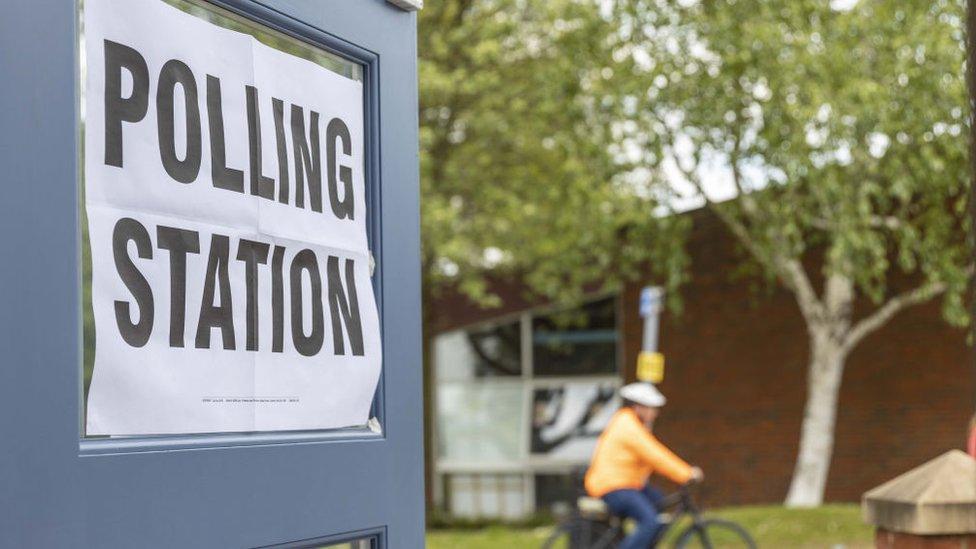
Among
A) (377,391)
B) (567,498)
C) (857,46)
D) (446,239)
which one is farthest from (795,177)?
(377,391)

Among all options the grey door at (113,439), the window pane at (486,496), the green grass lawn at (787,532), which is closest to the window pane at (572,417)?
the window pane at (486,496)

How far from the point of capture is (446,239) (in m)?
17.7

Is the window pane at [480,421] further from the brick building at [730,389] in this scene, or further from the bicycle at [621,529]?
the bicycle at [621,529]

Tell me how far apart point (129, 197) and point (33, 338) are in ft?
0.93

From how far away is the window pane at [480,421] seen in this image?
22.2 m

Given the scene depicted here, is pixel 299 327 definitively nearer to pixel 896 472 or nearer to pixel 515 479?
pixel 896 472

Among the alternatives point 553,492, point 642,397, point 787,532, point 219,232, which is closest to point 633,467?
point 642,397

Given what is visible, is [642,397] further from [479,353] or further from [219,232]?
[479,353]

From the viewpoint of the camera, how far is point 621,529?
435 inches

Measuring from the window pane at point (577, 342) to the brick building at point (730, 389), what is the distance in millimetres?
27

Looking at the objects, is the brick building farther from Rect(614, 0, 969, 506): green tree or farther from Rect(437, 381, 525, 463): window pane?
Rect(614, 0, 969, 506): green tree

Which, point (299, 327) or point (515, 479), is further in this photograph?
point (515, 479)

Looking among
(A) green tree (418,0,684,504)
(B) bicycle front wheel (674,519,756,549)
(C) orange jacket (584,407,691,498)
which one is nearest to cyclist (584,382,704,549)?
(C) orange jacket (584,407,691,498)

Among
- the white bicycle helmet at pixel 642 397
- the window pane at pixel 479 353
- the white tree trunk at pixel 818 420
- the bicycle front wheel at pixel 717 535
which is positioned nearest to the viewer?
the white bicycle helmet at pixel 642 397
